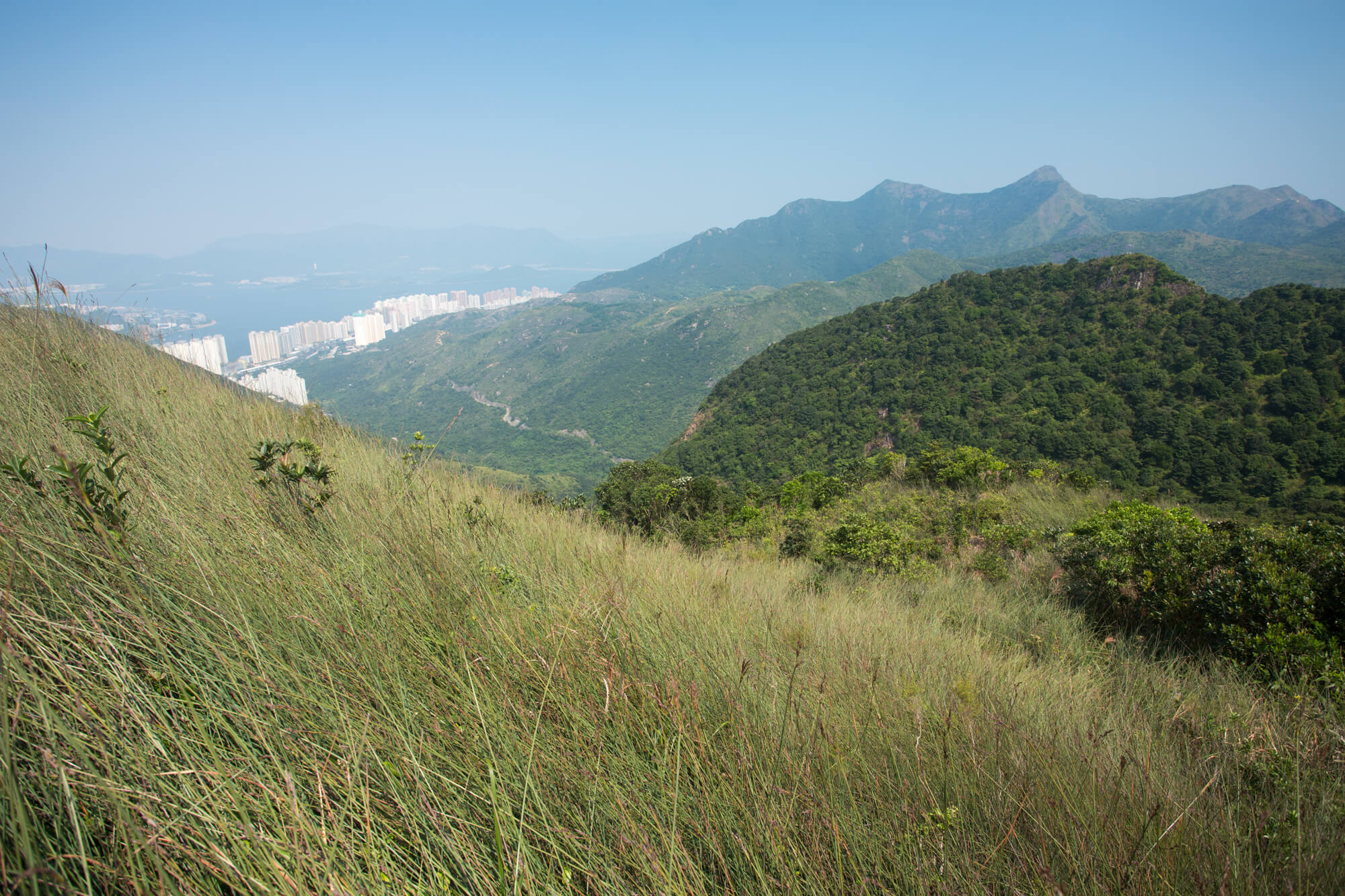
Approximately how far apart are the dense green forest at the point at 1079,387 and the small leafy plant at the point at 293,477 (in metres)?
18.0

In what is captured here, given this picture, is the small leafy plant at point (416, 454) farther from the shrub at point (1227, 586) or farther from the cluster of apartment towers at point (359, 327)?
the cluster of apartment towers at point (359, 327)

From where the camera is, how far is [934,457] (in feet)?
34.1

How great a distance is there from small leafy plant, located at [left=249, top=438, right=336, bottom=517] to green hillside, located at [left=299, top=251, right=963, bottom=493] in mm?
55623

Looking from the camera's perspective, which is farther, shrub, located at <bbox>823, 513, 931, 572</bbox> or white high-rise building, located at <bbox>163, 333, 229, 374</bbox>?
shrub, located at <bbox>823, 513, 931, 572</bbox>

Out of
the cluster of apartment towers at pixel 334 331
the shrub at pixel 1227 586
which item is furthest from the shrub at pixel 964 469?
the cluster of apartment towers at pixel 334 331

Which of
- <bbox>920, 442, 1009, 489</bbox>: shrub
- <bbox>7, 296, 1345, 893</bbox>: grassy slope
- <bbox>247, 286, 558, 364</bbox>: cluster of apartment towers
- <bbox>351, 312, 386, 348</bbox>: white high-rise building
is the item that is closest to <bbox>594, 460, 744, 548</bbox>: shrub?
<bbox>920, 442, 1009, 489</bbox>: shrub

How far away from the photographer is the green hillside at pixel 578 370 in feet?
275

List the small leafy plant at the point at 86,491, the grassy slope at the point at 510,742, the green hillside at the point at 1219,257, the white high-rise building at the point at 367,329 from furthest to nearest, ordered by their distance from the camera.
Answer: the white high-rise building at the point at 367,329
the green hillside at the point at 1219,257
the small leafy plant at the point at 86,491
the grassy slope at the point at 510,742

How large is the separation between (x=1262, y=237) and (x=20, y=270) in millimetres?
260326

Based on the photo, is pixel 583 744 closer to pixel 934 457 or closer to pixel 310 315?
pixel 934 457

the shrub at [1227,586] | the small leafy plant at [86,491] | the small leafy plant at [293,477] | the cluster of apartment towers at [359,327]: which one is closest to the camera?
the small leafy plant at [86,491]

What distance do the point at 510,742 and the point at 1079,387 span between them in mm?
36910

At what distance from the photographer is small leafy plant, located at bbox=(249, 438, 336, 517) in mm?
2424

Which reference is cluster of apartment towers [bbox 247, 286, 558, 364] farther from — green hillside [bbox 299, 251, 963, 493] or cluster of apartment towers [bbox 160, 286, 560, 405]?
green hillside [bbox 299, 251, 963, 493]
